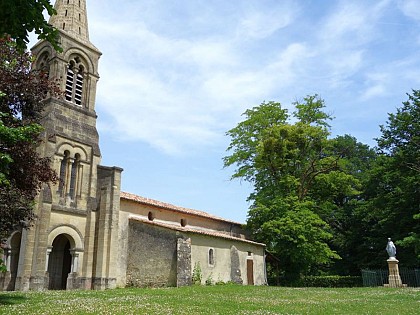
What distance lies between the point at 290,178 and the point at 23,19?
102 ft

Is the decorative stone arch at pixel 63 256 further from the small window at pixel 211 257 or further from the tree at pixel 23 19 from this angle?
the tree at pixel 23 19

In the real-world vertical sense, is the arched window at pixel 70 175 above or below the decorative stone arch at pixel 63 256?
above

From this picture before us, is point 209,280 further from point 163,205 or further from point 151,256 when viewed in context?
point 163,205

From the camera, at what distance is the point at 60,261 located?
26.9 meters

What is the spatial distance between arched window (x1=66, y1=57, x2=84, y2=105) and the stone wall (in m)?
10.1

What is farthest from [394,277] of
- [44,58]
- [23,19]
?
[44,58]

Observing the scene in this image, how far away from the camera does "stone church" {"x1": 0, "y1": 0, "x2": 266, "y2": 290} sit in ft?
77.2

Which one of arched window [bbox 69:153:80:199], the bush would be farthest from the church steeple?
the bush

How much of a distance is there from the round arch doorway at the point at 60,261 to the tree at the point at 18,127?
1295 centimetres

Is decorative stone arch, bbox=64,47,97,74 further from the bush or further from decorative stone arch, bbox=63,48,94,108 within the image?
the bush

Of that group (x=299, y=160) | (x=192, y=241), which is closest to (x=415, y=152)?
(x=299, y=160)

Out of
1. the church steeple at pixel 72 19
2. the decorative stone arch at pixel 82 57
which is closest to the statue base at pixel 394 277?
the decorative stone arch at pixel 82 57

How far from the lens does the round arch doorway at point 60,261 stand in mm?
26500

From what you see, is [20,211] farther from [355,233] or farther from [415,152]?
[355,233]
